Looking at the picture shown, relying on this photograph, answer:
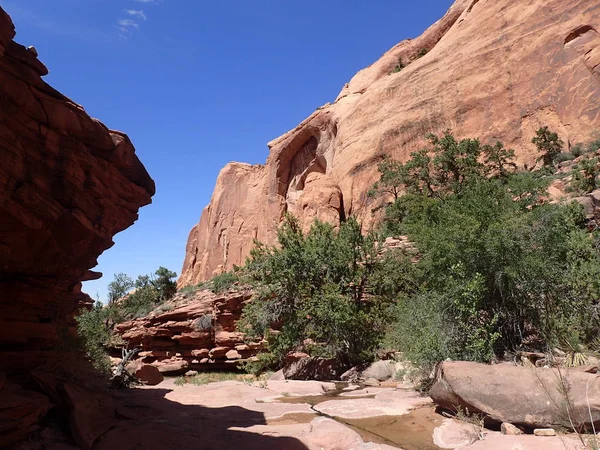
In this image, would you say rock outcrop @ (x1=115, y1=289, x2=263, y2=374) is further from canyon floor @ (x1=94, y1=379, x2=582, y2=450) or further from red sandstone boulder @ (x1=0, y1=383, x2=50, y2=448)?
red sandstone boulder @ (x1=0, y1=383, x2=50, y2=448)

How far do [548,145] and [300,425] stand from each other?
2560 cm

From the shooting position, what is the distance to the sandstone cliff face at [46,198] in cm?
566

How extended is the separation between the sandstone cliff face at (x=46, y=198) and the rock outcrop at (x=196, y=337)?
14336 mm

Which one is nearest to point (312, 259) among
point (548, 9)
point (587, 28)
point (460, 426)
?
point (460, 426)

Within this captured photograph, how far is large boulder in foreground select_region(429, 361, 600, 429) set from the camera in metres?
5.29

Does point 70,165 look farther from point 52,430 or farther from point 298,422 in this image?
point 298,422

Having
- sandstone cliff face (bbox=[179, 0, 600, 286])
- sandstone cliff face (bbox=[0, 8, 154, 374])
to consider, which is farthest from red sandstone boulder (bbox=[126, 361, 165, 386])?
sandstone cliff face (bbox=[179, 0, 600, 286])

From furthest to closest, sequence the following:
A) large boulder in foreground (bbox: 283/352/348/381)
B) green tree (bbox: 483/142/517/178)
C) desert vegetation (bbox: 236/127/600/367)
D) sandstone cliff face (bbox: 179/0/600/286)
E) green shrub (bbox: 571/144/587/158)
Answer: sandstone cliff face (bbox: 179/0/600/286) → green tree (bbox: 483/142/517/178) → green shrub (bbox: 571/144/587/158) → large boulder in foreground (bbox: 283/352/348/381) → desert vegetation (bbox: 236/127/600/367)

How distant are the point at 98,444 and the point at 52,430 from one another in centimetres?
70

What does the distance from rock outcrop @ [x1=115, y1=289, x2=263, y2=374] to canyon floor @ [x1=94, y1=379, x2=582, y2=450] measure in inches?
509

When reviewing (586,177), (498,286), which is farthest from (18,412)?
(586,177)

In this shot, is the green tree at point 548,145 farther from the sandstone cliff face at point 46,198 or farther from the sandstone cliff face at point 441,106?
the sandstone cliff face at point 46,198

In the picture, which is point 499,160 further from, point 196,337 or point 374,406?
point 374,406

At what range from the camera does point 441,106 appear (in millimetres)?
Answer: 32031
